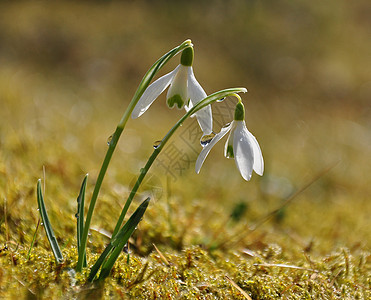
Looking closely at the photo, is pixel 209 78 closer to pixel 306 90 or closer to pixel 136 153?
pixel 306 90

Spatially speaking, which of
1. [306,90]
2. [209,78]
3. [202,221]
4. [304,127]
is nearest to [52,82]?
[209,78]

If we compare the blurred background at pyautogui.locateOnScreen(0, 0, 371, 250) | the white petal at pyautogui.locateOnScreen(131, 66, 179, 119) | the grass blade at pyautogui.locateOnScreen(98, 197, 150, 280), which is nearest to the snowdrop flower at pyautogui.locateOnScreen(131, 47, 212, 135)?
the white petal at pyautogui.locateOnScreen(131, 66, 179, 119)

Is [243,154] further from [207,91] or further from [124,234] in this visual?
[207,91]

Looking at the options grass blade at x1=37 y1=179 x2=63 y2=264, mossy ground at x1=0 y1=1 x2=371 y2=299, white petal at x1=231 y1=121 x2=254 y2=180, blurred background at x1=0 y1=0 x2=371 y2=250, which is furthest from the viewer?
blurred background at x1=0 y1=0 x2=371 y2=250

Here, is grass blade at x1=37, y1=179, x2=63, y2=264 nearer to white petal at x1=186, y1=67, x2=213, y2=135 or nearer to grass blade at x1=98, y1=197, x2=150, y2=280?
grass blade at x1=98, y1=197, x2=150, y2=280

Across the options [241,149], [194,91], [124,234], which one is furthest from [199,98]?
[124,234]

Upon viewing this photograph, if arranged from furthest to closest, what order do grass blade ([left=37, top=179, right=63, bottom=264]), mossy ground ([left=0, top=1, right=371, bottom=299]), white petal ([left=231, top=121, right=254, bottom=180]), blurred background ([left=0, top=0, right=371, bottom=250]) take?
blurred background ([left=0, top=0, right=371, bottom=250]) < mossy ground ([left=0, top=1, right=371, bottom=299]) < grass blade ([left=37, top=179, right=63, bottom=264]) < white petal ([left=231, top=121, right=254, bottom=180])
